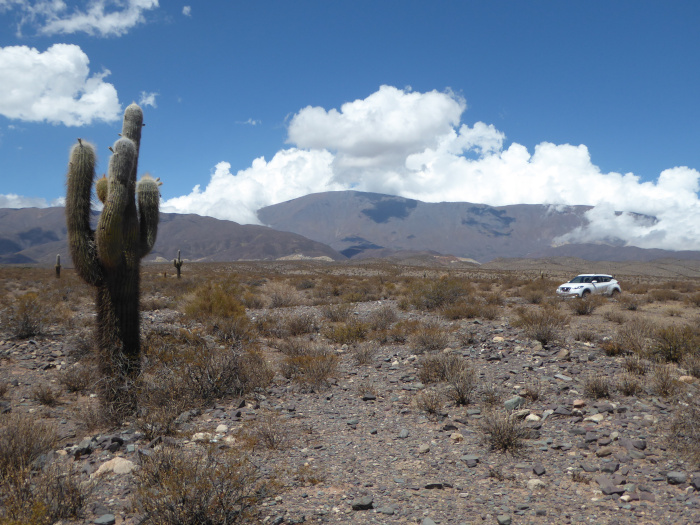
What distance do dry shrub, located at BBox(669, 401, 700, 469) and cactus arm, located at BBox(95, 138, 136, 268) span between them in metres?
8.78

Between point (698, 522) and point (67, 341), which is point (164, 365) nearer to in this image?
point (67, 341)

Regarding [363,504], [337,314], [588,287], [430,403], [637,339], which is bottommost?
[363,504]

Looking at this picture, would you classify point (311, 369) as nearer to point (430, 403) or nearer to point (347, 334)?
point (430, 403)

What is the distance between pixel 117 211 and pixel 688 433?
915 cm

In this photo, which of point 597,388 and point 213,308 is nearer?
point 597,388

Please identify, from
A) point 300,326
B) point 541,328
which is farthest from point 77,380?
point 541,328

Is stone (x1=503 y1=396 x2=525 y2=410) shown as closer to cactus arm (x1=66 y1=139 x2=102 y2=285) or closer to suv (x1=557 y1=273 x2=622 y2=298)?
cactus arm (x1=66 y1=139 x2=102 y2=285)

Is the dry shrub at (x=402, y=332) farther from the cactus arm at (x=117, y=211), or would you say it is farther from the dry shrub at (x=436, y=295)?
the cactus arm at (x=117, y=211)

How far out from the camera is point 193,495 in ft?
12.4

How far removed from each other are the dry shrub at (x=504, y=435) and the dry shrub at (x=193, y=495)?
3024mm

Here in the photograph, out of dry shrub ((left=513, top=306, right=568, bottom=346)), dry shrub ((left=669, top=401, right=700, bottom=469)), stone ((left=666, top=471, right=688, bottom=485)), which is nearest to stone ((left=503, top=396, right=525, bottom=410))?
dry shrub ((left=669, top=401, right=700, bottom=469))

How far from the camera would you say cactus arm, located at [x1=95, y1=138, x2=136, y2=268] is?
287 inches

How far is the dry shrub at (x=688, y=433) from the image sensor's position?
510cm

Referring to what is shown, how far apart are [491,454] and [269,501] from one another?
294cm
